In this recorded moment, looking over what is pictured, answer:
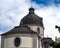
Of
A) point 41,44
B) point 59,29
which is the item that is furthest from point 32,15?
point 59,29

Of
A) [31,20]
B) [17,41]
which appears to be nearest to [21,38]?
[17,41]

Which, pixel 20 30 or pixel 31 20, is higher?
pixel 31 20

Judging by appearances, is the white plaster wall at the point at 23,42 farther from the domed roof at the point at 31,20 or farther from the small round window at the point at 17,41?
the domed roof at the point at 31,20

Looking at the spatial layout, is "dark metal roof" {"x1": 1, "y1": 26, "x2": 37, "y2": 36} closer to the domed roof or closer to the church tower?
the church tower

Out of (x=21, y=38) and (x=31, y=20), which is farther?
(x=31, y=20)

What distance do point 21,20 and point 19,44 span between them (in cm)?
720

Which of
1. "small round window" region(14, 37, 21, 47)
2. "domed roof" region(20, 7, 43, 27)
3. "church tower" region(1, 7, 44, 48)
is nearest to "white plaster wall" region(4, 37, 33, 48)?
"church tower" region(1, 7, 44, 48)

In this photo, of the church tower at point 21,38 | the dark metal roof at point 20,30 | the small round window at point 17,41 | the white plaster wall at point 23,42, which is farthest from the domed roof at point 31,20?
the white plaster wall at point 23,42

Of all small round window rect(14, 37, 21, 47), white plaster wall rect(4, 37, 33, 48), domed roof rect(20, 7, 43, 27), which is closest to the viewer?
white plaster wall rect(4, 37, 33, 48)

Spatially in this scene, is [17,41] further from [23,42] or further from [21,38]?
[23,42]

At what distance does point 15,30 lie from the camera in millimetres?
53281

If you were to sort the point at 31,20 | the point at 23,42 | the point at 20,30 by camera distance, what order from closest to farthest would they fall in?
the point at 23,42
the point at 20,30
the point at 31,20

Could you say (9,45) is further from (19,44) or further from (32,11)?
(32,11)

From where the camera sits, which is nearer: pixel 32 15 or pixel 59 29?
pixel 59 29
